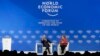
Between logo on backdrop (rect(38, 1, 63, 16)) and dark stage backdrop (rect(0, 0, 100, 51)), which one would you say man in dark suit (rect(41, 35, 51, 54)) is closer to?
dark stage backdrop (rect(0, 0, 100, 51))

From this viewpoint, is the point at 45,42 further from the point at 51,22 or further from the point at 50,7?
the point at 50,7

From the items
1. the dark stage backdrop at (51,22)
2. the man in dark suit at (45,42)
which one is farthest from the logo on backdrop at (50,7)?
the man in dark suit at (45,42)

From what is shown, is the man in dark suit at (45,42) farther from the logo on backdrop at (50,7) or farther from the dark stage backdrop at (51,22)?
the logo on backdrop at (50,7)

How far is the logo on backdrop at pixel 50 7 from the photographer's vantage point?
6.25 metres

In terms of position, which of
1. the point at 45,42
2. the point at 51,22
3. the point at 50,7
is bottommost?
the point at 45,42

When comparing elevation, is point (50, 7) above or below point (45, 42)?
above

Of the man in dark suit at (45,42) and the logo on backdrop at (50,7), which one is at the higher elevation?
the logo on backdrop at (50,7)

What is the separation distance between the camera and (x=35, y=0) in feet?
20.5

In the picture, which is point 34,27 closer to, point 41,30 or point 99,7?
point 41,30

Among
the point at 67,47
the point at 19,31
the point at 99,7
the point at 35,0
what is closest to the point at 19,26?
the point at 19,31

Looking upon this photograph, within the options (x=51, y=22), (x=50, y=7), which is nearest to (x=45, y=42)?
(x=51, y=22)

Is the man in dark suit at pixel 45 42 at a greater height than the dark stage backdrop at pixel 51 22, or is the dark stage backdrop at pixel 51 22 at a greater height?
the dark stage backdrop at pixel 51 22

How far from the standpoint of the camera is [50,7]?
6.29 metres

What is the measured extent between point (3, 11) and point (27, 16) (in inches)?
17.3
